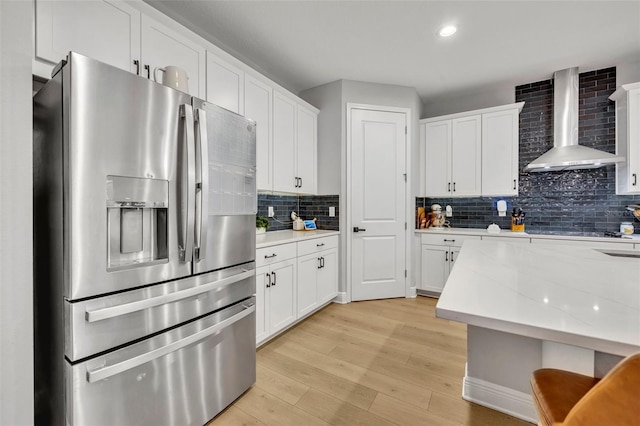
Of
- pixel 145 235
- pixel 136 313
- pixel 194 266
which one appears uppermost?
pixel 145 235

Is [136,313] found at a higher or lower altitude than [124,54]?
lower

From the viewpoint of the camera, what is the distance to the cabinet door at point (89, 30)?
4.24 ft

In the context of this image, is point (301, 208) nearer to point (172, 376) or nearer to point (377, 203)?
point (377, 203)

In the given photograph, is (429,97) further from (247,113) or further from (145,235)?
(145,235)

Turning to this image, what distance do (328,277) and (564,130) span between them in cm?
333

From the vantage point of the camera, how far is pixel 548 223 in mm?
3443

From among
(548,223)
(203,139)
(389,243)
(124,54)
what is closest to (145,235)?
(203,139)

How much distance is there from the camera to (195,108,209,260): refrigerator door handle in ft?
4.54

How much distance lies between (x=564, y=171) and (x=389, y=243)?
234 centimetres

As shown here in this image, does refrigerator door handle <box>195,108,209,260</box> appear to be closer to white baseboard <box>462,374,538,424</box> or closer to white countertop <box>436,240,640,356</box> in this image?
white countertop <box>436,240,640,356</box>

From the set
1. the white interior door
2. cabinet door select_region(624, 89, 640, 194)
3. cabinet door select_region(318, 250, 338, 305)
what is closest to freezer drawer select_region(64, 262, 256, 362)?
cabinet door select_region(318, 250, 338, 305)

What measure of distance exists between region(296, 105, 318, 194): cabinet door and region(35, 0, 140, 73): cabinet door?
1.75m

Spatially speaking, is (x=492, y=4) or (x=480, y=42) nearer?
(x=492, y=4)

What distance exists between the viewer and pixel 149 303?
1.20 meters
